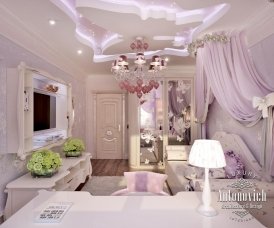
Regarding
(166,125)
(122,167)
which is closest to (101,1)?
(166,125)

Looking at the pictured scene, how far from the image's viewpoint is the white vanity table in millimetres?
1606

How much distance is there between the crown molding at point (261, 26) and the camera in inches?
106

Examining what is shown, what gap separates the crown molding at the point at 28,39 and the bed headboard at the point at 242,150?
10.8 feet

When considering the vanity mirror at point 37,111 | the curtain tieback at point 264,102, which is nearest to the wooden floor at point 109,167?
the vanity mirror at point 37,111

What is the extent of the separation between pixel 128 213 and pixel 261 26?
2632 millimetres

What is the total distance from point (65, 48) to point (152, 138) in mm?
3114

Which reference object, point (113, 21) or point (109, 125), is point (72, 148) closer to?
point (113, 21)

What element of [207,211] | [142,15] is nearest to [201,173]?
[207,211]

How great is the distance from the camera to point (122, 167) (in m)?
6.56

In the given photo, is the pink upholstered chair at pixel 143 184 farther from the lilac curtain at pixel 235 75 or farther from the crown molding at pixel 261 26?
the crown molding at pixel 261 26

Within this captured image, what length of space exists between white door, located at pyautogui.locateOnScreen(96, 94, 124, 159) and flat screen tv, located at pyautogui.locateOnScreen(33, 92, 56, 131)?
325 centimetres

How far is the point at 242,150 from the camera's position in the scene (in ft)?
10.9

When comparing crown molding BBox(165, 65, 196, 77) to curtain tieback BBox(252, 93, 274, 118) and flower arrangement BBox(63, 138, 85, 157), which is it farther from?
curtain tieback BBox(252, 93, 274, 118)

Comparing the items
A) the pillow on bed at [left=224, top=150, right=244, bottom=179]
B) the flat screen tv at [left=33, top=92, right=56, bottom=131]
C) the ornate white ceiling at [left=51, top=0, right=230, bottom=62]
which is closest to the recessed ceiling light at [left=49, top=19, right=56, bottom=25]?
the ornate white ceiling at [left=51, top=0, right=230, bottom=62]
